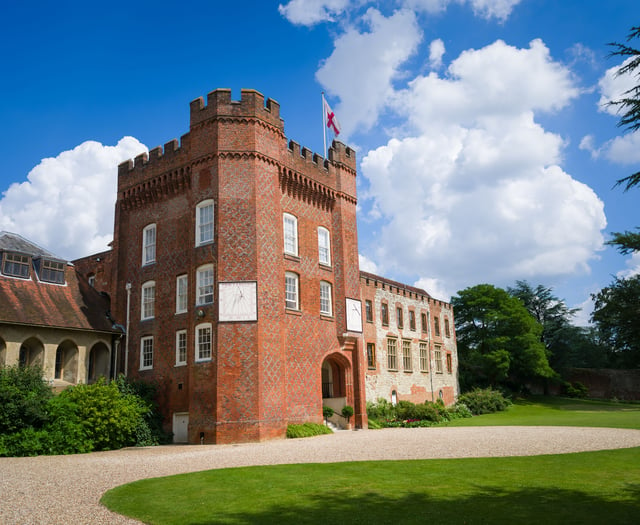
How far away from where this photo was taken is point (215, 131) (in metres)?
25.3

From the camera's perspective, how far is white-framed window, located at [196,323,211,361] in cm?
2409

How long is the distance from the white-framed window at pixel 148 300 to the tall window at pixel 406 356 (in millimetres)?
19925

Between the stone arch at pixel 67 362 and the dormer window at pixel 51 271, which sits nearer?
the stone arch at pixel 67 362

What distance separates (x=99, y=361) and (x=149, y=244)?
21.7 ft

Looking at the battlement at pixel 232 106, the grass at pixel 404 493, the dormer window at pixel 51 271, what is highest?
the battlement at pixel 232 106

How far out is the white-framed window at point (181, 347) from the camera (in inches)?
1001

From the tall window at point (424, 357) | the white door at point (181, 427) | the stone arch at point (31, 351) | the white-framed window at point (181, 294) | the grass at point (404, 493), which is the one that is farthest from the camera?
the tall window at point (424, 357)

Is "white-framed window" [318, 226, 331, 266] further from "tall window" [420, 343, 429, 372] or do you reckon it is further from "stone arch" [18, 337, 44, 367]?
"tall window" [420, 343, 429, 372]

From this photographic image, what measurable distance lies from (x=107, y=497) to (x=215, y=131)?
18400mm

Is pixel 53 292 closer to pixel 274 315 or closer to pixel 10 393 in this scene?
pixel 10 393

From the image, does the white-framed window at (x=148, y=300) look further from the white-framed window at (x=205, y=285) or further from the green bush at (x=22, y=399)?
the green bush at (x=22, y=399)

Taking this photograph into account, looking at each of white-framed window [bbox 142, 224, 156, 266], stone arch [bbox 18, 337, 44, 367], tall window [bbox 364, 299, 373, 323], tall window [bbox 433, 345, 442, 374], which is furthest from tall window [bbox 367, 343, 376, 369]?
stone arch [bbox 18, 337, 44, 367]

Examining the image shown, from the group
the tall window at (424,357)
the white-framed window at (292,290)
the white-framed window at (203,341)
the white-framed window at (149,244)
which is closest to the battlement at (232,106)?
the white-framed window at (149,244)

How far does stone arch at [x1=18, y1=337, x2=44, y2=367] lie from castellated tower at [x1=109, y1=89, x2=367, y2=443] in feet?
13.4
